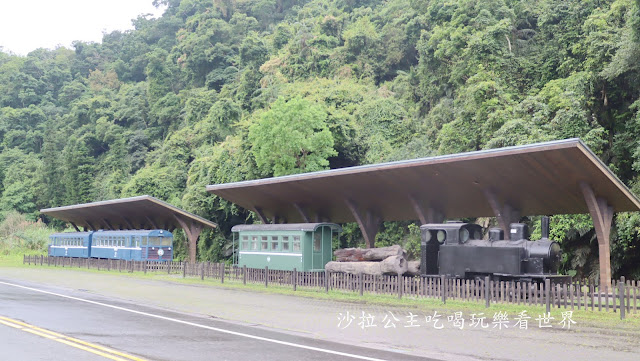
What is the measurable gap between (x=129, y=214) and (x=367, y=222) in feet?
66.0

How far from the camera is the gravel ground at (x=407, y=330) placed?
32.5 ft

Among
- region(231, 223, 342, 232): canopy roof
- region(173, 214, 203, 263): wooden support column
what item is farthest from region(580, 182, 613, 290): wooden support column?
region(173, 214, 203, 263): wooden support column

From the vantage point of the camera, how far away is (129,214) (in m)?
39.0

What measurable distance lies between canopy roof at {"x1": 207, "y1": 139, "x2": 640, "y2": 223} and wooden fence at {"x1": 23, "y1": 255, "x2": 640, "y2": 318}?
9.89 ft

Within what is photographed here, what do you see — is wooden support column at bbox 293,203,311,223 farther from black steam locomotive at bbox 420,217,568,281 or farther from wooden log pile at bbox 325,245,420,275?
black steam locomotive at bbox 420,217,568,281

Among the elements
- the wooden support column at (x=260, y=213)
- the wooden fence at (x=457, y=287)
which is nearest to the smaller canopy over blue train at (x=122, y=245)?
the wooden fence at (x=457, y=287)

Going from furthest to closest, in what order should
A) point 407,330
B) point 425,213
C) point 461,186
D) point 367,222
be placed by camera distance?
point 367,222, point 425,213, point 461,186, point 407,330

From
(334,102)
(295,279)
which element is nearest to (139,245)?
(295,279)

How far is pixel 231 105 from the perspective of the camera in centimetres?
Answer: 4878

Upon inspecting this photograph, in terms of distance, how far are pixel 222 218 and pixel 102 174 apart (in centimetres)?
3113

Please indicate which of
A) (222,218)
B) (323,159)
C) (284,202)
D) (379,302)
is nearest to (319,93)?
(323,159)

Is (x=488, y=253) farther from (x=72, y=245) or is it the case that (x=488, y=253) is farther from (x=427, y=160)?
(x=72, y=245)

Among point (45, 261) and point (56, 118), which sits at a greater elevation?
point (56, 118)

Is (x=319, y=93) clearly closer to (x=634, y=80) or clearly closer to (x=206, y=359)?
(x=634, y=80)
